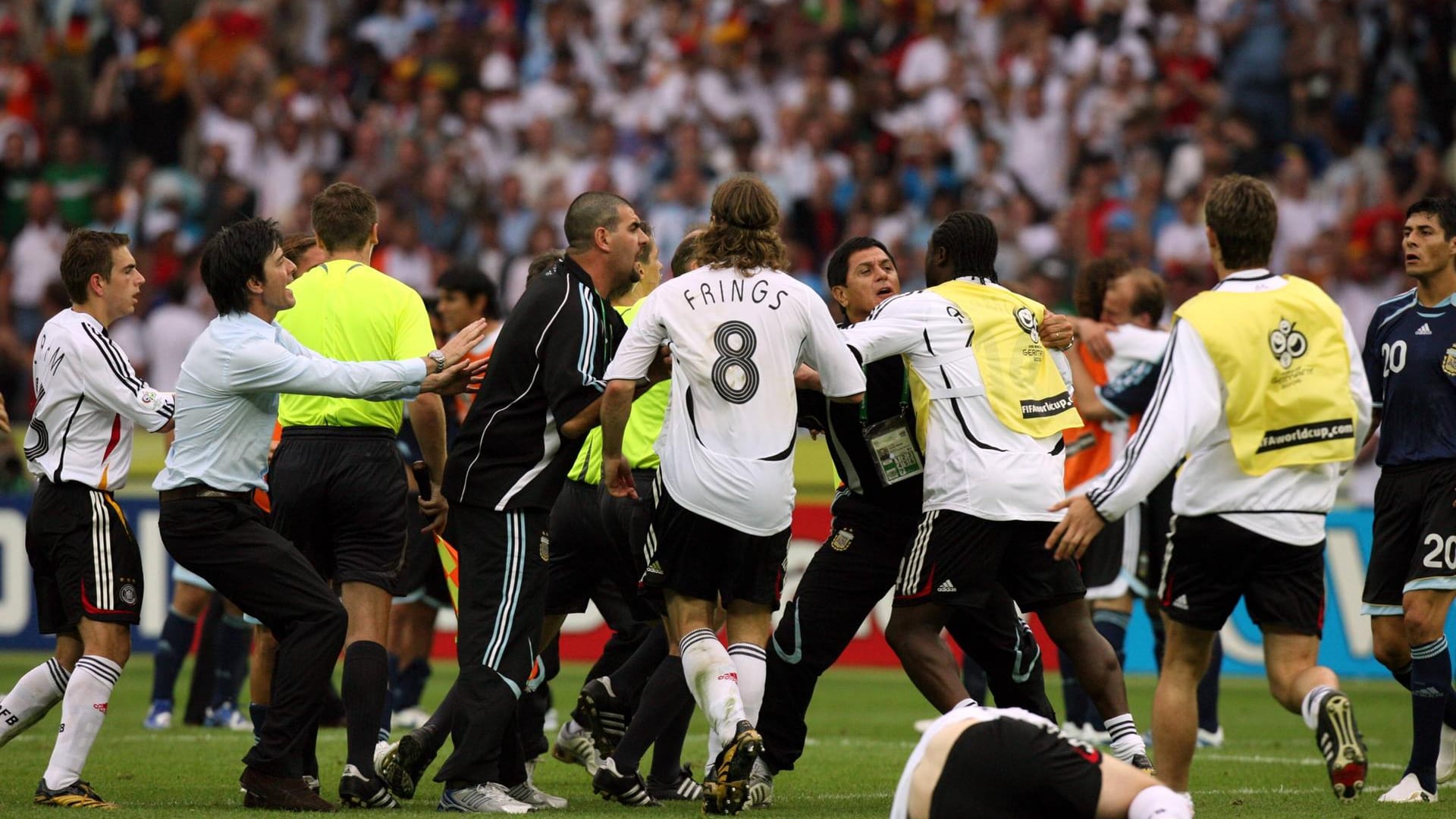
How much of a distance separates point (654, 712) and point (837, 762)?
209cm

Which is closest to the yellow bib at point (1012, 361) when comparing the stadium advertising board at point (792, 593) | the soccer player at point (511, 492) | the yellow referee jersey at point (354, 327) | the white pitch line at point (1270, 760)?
the soccer player at point (511, 492)

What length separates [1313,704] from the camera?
629cm

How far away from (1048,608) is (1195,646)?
1184 millimetres

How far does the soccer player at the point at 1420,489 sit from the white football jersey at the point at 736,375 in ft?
9.06

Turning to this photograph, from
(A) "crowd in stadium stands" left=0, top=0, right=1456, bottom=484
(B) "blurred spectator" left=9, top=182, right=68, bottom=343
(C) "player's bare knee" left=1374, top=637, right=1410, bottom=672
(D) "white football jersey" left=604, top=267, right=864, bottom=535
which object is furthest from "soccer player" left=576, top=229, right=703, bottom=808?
(B) "blurred spectator" left=9, top=182, right=68, bottom=343

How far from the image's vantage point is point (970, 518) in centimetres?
742

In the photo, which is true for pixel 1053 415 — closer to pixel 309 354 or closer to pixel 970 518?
pixel 970 518

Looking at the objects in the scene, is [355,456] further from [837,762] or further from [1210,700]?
[1210,700]

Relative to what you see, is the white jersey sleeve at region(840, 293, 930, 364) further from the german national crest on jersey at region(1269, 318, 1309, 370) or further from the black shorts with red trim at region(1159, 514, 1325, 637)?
the german national crest on jersey at region(1269, 318, 1309, 370)

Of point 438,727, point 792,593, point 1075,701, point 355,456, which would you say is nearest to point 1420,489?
point 1075,701

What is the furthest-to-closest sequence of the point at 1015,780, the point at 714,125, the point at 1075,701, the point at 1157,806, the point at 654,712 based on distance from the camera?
the point at 714,125 < the point at 1075,701 < the point at 654,712 < the point at 1015,780 < the point at 1157,806

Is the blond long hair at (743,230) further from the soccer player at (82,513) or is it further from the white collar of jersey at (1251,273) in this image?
the soccer player at (82,513)

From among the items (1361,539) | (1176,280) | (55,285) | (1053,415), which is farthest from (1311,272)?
(55,285)

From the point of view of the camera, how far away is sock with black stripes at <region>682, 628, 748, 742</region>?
6945 millimetres
